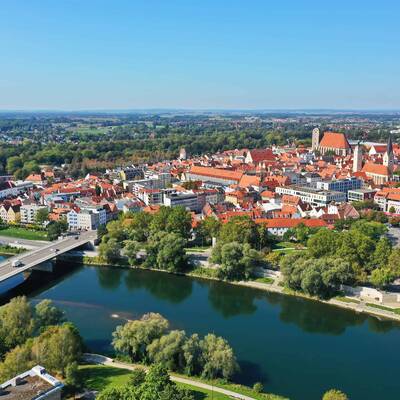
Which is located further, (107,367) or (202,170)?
(202,170)

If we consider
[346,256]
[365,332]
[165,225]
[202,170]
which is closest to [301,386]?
[365,332]

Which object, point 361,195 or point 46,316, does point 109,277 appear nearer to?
point 46,316

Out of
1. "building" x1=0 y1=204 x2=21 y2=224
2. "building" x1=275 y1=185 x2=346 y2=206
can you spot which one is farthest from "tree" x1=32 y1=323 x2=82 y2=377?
"building" x1=275 y1=185 x2=346 y2=206

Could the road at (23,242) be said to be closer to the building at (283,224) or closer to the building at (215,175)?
the building at (283,224)

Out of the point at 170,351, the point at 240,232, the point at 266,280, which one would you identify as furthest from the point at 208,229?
the point at 170,351

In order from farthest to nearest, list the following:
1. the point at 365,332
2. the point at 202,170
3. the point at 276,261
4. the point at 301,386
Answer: the point at 202,170, the point at 276,261, the point at 365,332, the point at 301,386

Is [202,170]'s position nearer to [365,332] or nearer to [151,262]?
[151,262]
